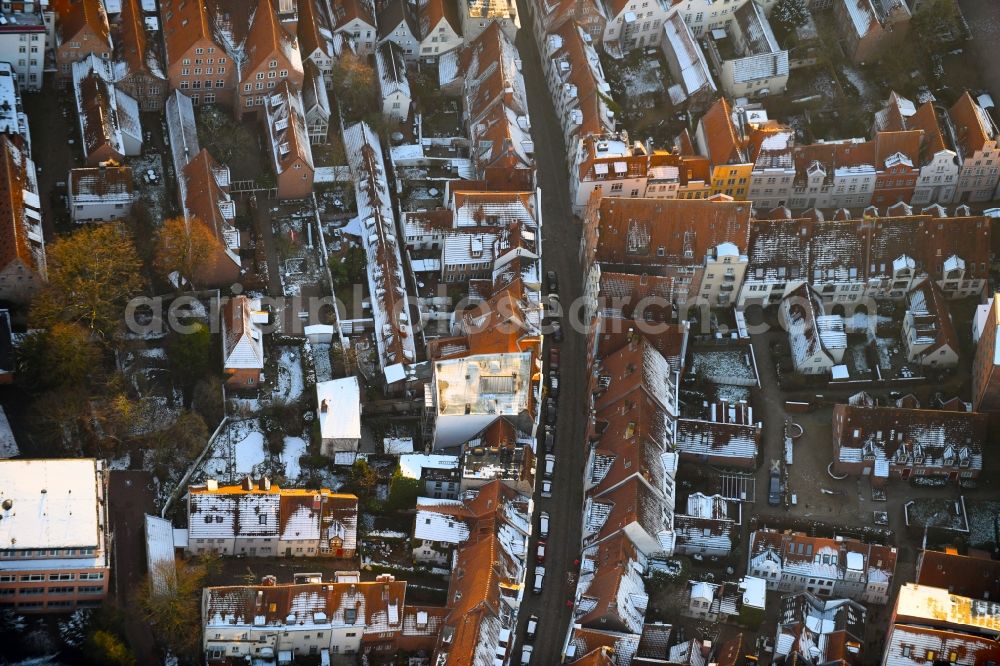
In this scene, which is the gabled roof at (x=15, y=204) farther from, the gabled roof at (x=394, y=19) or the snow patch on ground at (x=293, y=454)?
the gabled roof at (x=394, y=19)

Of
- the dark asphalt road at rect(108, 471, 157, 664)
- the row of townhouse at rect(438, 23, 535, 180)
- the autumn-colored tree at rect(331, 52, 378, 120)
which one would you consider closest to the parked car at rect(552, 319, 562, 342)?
the row of townhouse at rect(438, 23, 535, 180)

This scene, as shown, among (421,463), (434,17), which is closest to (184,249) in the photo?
(421,463)

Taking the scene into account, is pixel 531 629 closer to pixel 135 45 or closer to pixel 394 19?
pixel 394 19

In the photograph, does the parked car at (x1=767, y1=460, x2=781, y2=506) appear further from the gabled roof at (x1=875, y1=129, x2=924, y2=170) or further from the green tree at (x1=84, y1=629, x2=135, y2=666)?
the green tree at (x1=84, y1=629, x2=135, y2=666)

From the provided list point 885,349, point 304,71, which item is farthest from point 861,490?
point 304,71

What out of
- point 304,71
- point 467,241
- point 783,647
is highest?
point 304,71

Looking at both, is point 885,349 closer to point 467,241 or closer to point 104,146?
point 467,241


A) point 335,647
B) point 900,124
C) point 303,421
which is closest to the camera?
point 335,647
